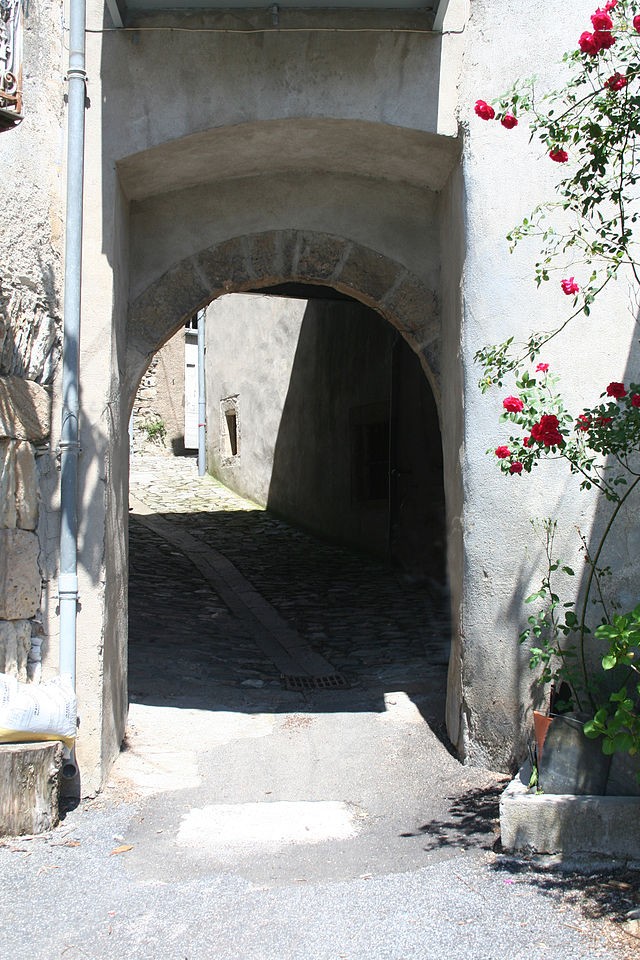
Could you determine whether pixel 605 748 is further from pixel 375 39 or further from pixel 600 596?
pixel 375 39

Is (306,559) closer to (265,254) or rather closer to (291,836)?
(265,254)

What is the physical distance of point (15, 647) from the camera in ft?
13.3

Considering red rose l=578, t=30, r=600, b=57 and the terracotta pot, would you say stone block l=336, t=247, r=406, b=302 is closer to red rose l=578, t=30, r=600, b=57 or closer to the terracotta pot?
red rose l=578, t=30, r=600, b=57

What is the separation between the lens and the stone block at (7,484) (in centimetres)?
397

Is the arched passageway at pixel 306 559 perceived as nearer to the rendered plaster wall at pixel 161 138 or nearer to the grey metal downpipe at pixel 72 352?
the rendered plaster wall at pixel 161 138

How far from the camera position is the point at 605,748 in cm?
339

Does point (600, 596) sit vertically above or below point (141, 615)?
above

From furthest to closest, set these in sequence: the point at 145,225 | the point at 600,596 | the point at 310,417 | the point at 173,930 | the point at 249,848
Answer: the point at 310,417
the point at 145,225
the point at 600,596
the point at 249,848
the point at 173,930

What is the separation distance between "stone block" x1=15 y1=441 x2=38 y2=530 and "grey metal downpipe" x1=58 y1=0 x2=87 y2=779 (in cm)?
12

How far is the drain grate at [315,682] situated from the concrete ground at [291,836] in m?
0.02

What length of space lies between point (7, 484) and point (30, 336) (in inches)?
25.1

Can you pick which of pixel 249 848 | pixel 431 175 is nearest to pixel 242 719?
pixel 249 848

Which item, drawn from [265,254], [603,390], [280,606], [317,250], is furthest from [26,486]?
[280,606]

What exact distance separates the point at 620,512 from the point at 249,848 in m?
2.10
